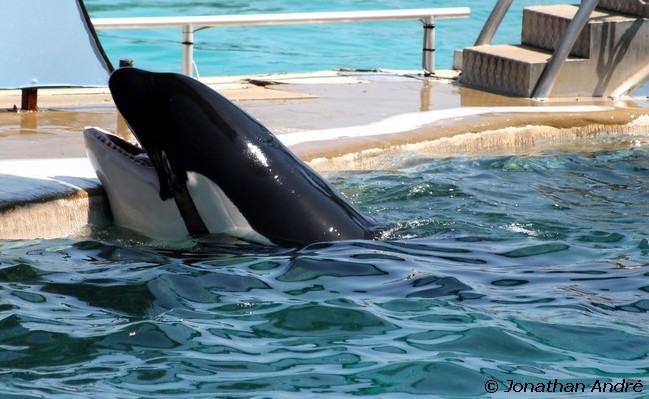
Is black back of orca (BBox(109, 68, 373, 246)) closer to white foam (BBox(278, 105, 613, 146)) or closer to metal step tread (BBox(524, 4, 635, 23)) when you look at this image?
white foam (BBox(278, 105, 613, 146))

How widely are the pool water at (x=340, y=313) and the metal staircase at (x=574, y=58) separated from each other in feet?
10.9

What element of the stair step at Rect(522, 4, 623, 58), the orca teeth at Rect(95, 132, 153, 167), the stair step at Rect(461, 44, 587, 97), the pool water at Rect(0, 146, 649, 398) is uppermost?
the stair step at Rect(522, 4, 623, 58)

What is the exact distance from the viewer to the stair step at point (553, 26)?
922 cm

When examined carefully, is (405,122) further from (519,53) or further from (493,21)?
(493,21)

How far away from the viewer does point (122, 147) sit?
5.28 metres

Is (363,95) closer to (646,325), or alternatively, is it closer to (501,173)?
(501,173)

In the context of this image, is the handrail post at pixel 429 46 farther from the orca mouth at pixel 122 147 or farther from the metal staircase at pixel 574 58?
the orca mouth at pixel 122 147

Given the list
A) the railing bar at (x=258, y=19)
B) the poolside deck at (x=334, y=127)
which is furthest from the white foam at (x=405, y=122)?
the railing bar at (x=258, y=19)

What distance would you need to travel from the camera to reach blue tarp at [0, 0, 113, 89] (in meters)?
7.17

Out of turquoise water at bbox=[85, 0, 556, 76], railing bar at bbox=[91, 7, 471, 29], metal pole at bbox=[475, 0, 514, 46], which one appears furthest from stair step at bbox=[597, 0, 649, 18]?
turquoise water at bbox=[85, 0, 556, 76]

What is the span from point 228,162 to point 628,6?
5.52 meters

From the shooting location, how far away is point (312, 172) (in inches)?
201

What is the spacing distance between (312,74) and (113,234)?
4.94m

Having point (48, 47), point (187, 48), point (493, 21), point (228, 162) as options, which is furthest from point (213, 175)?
point (493, 21)
